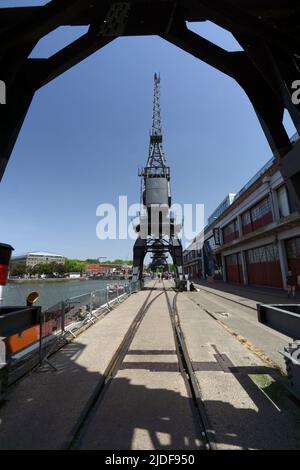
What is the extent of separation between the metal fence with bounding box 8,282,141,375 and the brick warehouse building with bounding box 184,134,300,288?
16.0 m

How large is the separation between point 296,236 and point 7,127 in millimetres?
20689

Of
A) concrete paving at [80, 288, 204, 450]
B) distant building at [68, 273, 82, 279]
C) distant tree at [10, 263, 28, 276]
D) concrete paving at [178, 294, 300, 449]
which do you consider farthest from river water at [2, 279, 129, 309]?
distant building at [68, 273, 82, 279]

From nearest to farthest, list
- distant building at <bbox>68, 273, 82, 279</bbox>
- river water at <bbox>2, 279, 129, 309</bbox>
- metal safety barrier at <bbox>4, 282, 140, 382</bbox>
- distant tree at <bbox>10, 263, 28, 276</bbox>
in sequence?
metal safety barrier at <bbox>4, 282, 140, 382</bbox>, river water at <bbox>2, 279, 129, 309</bbox>, distant tree at <bbox>10, 263, 28, 276</bbox>, distant building at <bbox>68, 273, 82, 279</bbox>

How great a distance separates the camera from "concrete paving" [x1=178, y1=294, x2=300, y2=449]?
2561 millimetres

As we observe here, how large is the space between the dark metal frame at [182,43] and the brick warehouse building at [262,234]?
1672 centimetres

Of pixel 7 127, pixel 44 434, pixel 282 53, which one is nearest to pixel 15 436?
pixel 44 434

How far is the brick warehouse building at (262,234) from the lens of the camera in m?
19.4

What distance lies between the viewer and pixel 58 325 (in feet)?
21.7

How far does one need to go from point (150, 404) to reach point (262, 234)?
22.4 m

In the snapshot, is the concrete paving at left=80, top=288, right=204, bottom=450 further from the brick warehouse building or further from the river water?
the brick warehouse building

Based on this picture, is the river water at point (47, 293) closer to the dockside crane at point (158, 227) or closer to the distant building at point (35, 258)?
the dockside crane at point (158, 227)

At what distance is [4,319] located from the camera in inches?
120

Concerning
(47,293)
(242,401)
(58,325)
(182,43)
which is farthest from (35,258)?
(182,43)

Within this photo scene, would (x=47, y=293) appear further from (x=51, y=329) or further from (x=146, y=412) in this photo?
(x=146, y=412)
